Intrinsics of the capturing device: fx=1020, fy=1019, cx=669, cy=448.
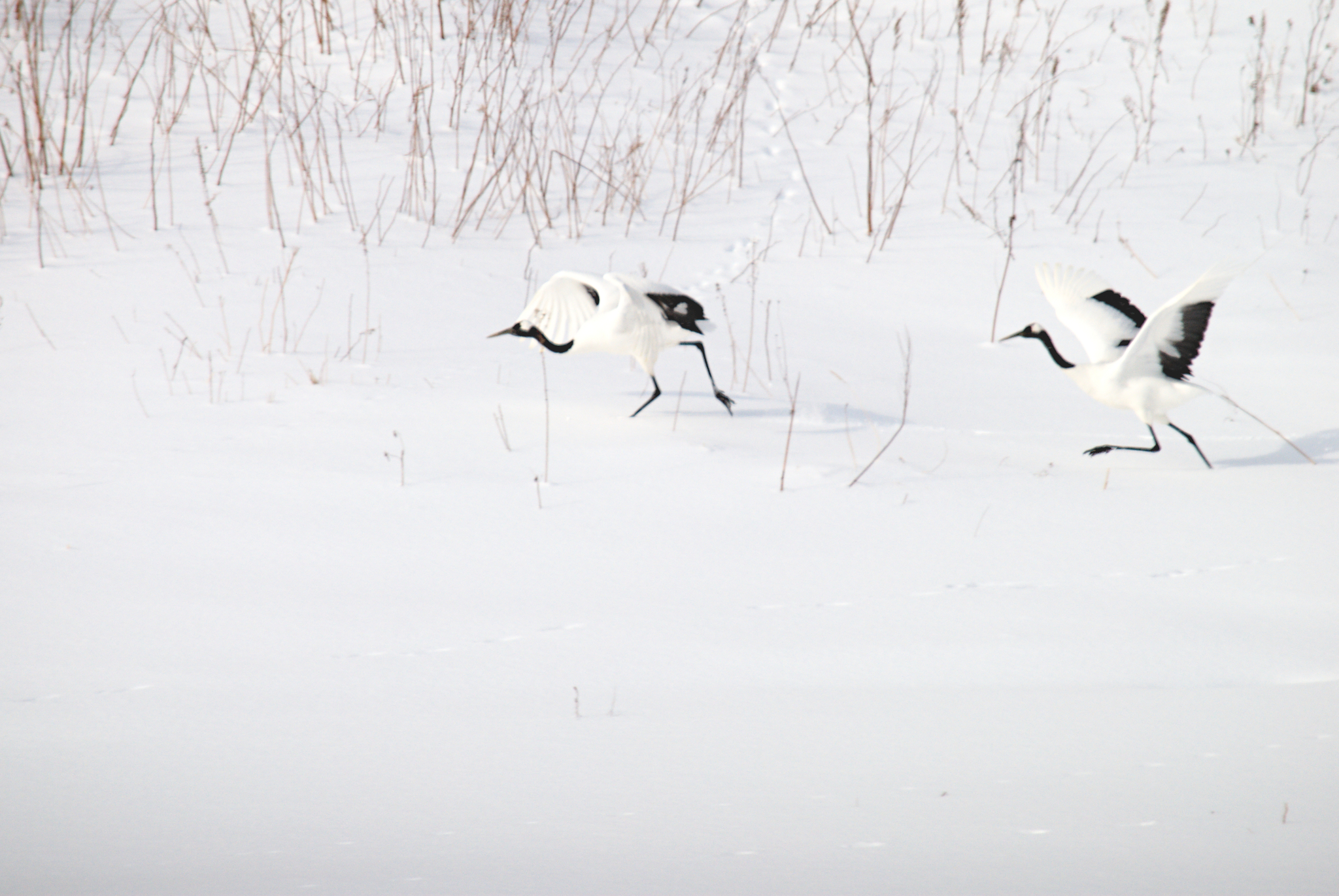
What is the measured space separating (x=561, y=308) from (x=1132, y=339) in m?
2.01

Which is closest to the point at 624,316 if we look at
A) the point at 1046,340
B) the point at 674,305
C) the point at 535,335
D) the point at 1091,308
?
the point at 674,305

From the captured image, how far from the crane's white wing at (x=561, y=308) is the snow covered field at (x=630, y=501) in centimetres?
26

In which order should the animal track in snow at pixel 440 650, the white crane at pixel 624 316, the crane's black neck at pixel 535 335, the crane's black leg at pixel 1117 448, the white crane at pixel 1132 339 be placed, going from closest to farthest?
the animal track in snow at pixel 440 650 → the white crane at pixel 1132 339 → the crane's black leg at pixel 1117 448 → the white crane at pixel 624 316 → the crane's black neck at pixel 535 335

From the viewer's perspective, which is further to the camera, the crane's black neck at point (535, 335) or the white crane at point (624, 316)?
the crane's black neck at point (535, 335)

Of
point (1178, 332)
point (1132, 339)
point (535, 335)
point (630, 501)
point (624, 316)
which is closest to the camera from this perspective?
point (630, 501)

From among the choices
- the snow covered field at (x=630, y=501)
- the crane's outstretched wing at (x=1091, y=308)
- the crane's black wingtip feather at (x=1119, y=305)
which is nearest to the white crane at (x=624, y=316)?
the snow covered field at (x=630, y=501)

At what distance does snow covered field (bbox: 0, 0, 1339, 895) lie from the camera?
148 centimetres

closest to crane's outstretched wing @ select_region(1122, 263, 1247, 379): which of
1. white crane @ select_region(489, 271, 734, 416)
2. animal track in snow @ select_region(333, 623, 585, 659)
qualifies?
white crane @ select_region(489, 271, 734, 416)

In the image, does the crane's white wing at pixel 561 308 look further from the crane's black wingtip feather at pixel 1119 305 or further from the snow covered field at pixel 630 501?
the crane's black wingtip feather at pixel 1119 305

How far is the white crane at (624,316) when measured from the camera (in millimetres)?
3521

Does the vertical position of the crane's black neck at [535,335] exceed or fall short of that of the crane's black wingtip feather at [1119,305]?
it falls short

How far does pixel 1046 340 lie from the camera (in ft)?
11.6

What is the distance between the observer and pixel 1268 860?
1.35m

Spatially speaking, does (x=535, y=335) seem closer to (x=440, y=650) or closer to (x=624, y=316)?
(x=624, y=316)
